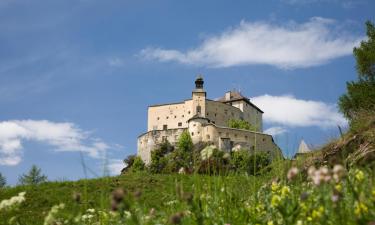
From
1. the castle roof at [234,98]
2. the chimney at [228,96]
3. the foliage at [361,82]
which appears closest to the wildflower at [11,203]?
the foliage at [361,82]

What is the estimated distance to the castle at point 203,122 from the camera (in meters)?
93.9

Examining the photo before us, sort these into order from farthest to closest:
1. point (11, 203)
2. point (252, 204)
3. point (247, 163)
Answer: point (247, 163) < point (252, 204) < point (11, 203)

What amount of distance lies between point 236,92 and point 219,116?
648 inches

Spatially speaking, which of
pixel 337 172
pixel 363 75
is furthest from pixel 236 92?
pixel 337 172

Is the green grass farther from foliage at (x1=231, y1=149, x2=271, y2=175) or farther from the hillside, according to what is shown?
the hillside

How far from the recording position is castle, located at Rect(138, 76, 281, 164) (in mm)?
93938

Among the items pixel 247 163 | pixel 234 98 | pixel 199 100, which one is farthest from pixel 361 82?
pixel 234 98

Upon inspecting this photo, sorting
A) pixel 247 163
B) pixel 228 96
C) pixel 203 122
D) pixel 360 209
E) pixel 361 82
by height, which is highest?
pixel 228 96

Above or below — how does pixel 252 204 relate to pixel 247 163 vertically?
below

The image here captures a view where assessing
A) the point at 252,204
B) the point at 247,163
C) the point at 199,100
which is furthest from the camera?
the point at 199,100

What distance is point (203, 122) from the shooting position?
97.2 meters

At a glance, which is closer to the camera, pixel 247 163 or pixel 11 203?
pixel 11 203

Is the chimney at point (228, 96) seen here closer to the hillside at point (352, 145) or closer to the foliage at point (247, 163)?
the hillside at point (352, 145)

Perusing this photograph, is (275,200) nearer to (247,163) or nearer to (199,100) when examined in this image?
(247,163)
